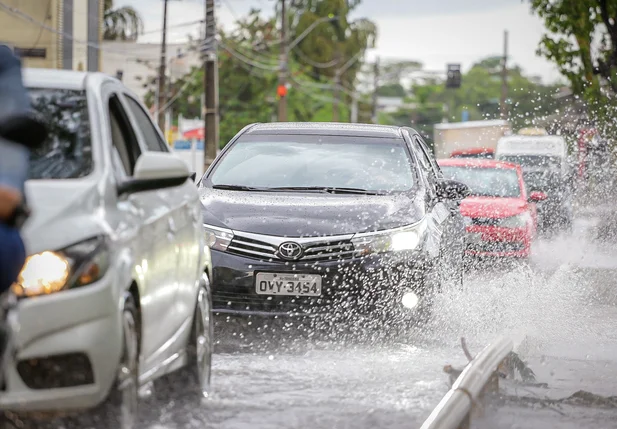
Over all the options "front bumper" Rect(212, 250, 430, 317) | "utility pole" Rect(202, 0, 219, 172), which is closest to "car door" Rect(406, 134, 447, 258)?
"front bumper" Rect(212, 250, 430, 317)

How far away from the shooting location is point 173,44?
245 ft

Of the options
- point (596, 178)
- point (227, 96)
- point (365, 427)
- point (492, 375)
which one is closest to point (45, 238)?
point (365, 427)

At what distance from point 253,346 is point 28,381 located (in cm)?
429

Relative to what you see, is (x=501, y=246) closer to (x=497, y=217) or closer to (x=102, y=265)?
(x=497, y=217)

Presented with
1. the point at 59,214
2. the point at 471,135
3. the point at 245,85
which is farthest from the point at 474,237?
the point at 245,85

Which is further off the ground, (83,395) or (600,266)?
(83,395)

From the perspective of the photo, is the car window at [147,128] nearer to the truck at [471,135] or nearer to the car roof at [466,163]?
the car roof at [466,163]

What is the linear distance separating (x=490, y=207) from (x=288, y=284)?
30.2 ft

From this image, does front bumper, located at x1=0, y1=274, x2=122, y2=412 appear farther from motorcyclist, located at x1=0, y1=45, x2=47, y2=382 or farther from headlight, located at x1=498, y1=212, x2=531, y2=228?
headlight, located at x1=498, y1=212, x2=531, y2=228

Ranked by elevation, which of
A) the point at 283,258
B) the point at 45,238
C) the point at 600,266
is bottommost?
the point at 600,266

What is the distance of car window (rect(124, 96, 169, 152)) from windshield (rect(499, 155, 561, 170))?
869 inches

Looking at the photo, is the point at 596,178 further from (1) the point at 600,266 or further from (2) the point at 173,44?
(2) the point at 173,44

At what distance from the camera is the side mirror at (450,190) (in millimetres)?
10617

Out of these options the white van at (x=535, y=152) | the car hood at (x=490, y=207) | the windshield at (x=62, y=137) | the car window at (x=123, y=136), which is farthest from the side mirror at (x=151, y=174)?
the white van at (x=535, y=152)
